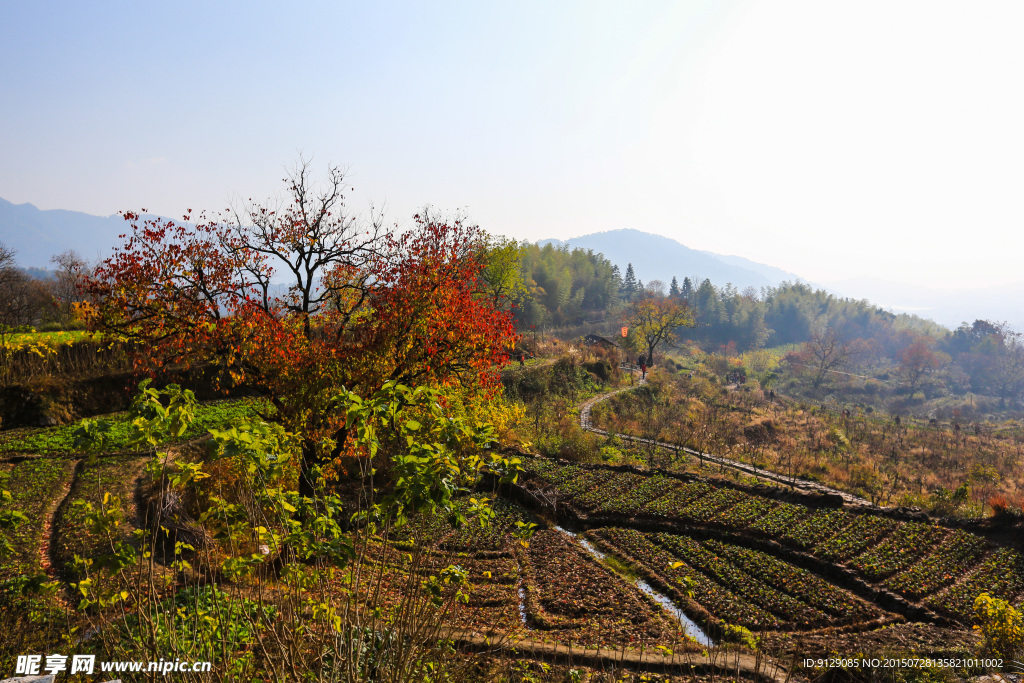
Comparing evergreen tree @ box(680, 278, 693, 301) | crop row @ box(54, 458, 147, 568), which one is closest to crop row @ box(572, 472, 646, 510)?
crop row @ box(54, 458, 147, 568)

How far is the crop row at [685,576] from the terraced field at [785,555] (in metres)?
0.03

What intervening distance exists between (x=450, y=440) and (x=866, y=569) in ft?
41.7

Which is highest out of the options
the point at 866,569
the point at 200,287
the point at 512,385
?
the point at 200,287

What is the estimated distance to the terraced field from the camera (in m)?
10.3

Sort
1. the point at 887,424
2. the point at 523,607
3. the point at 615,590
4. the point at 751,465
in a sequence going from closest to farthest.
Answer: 1. the point at 523,607
2. the point at 615,590
3. the point at 751,465
4. the point at 887,424

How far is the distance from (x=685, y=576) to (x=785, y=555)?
226 inches

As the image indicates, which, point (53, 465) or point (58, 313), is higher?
point (58, 313)

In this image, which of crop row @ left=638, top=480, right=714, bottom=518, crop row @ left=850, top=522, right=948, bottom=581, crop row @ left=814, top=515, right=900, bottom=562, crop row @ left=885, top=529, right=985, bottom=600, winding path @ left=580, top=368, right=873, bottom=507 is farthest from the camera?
winding path @ left=580, top=368, right=873, bottom=507

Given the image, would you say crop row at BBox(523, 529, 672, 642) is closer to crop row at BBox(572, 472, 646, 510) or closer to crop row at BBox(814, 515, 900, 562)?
crop row at BBox(572, 472, 646, 510)

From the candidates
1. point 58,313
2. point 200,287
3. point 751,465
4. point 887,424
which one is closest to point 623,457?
point 751,465

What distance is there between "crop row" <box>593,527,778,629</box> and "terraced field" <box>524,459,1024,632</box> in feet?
0.08

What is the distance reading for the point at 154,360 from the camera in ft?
31.3

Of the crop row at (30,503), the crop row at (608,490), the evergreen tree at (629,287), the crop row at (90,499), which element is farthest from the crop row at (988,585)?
the evergreen tree at (629,287)

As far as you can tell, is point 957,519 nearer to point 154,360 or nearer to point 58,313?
point 154,360
